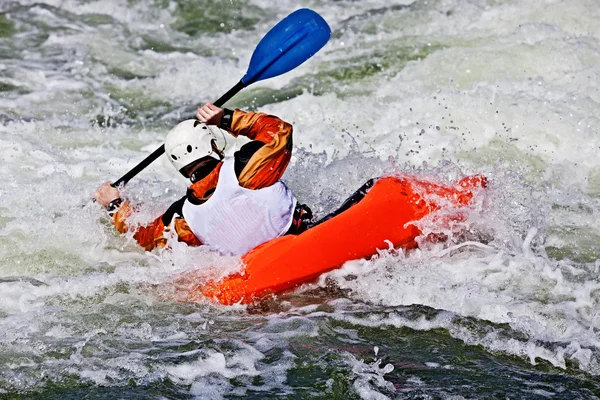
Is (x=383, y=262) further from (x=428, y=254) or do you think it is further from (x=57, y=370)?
(x=57, y=370)

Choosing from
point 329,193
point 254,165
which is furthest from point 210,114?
point 329,193

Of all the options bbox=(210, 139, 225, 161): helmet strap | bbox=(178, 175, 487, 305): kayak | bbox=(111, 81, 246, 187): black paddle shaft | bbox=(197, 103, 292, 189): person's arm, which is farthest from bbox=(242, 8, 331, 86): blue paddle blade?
bbox=(178, 175, 487, 305): kayak

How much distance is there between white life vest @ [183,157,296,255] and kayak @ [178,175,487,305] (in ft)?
0.26

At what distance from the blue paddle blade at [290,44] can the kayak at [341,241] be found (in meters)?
0.87

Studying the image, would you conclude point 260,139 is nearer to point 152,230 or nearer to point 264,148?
point 264,148

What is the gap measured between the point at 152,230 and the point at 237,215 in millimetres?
567

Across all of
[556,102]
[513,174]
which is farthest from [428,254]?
[556,102]

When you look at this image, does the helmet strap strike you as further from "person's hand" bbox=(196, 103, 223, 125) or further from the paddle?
the paddle

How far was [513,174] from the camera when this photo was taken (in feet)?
16.9

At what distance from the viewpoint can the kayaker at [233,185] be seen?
432 cm

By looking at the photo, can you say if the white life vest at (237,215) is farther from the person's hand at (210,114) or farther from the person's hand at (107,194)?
the person's hand at (107,194)

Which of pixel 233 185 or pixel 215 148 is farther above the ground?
pixel 215 148

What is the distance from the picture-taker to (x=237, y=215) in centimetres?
436

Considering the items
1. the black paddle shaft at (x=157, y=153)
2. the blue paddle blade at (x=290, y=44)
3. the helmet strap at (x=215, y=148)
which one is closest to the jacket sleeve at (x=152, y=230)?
the black paddle shaft at (x=157, y=153)
